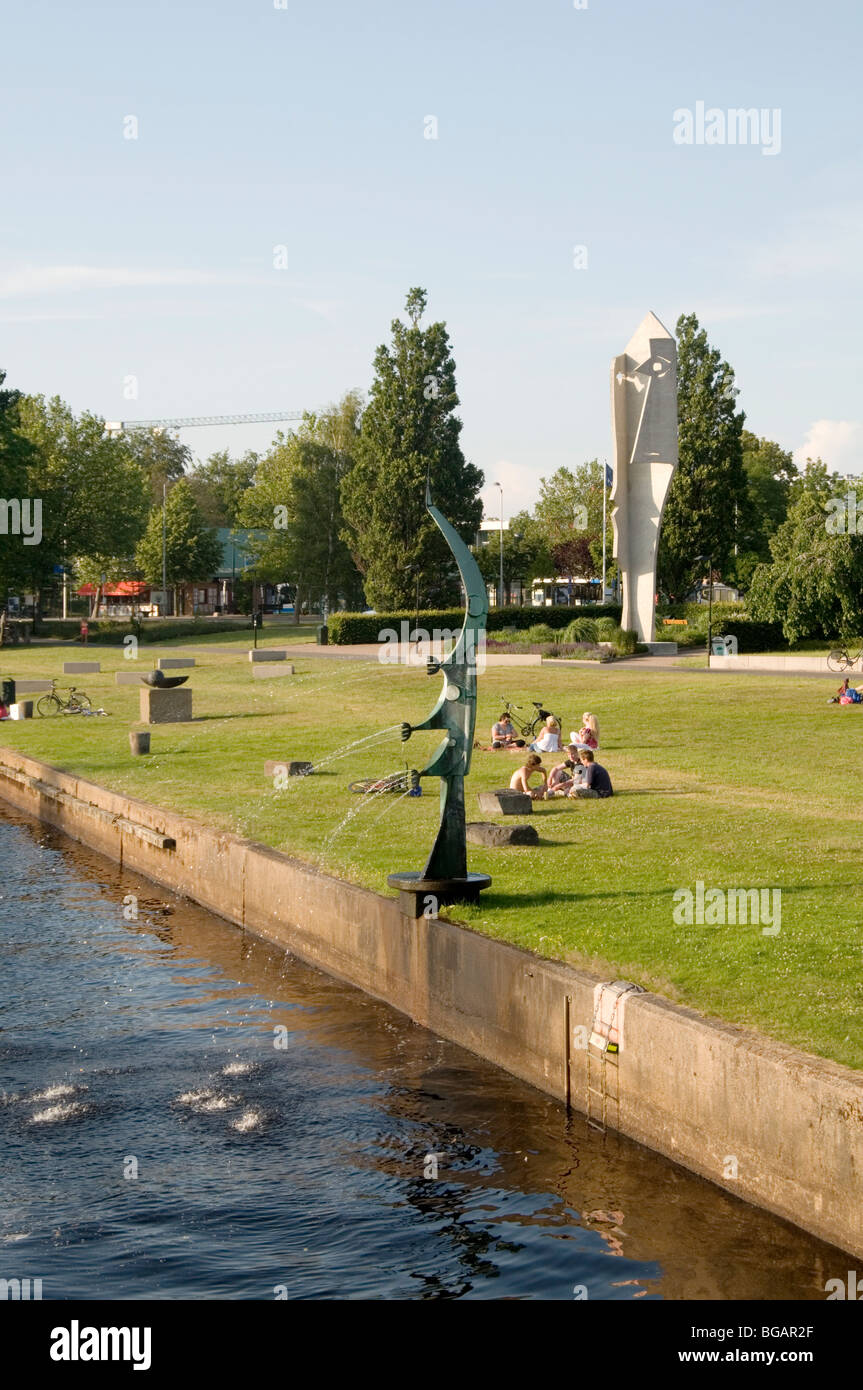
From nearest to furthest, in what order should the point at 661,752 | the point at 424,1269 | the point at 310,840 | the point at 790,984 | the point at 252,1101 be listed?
the point at 424,1269 < the point at 790,984 < the point at 252,1101 < the point at 310,840 < the point at 661,752

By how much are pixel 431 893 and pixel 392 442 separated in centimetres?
6538

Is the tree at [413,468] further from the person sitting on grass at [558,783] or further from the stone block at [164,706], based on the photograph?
the person sitting on grass at [558,783]

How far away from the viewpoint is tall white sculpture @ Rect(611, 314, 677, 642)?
191 ft

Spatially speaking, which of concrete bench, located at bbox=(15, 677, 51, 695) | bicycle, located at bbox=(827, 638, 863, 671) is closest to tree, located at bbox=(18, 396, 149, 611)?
concrete bench, located at bbox=(15, 677, 51, 695)

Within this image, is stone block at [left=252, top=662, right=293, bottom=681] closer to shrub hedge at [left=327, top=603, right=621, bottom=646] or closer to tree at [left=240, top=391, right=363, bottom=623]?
shrub hedge at [left=327, top=603, right=621, bottom=646]

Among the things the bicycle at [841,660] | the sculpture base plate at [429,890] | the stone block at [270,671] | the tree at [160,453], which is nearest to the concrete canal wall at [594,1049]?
the sculpture base plate at [429,890]

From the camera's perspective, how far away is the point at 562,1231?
31.3ft

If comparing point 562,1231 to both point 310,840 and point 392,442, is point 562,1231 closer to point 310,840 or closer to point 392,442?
point 310,840

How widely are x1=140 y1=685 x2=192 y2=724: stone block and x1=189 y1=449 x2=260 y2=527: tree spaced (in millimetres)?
124403

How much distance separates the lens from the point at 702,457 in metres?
72.9

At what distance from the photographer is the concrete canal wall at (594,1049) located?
28.7 feet

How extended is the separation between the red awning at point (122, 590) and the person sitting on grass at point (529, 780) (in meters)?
111

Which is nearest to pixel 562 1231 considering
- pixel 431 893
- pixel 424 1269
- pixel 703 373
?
pixel 424 1269
